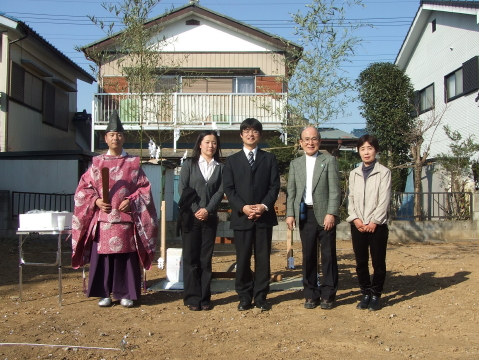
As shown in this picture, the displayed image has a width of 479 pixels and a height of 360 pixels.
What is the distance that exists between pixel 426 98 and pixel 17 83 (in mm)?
13286

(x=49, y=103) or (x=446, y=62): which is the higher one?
(x=446, y=62)

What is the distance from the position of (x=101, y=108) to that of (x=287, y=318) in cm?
1283

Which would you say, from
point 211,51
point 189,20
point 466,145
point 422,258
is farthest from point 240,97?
point 422,258

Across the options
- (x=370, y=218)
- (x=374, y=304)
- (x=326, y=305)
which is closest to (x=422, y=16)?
(x=370, y=218)

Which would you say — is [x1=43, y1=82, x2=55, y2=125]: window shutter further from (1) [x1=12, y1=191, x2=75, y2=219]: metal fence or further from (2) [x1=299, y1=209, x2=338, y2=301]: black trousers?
(2) [x1=299, y1=209, x2=338, y2=301]: black trousers

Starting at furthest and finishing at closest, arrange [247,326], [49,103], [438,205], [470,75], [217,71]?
[217,71] < [49,103] < [470,75] < [438,205] < [247,326]

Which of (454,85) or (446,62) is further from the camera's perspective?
(446,62)

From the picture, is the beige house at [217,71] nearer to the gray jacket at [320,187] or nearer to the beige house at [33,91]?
the beige house at [33,91]

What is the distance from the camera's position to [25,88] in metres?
15.0

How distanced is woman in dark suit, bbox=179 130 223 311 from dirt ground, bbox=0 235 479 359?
25 centimetres

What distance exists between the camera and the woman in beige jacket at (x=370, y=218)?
16.4 ft

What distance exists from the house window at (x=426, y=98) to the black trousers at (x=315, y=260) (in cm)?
1355

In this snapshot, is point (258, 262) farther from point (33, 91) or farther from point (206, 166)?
point (33, 91)

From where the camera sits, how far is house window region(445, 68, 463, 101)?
49.9 ft
